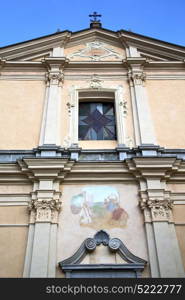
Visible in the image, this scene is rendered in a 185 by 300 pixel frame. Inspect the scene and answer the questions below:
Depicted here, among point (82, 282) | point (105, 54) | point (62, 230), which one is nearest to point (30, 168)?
point (62, 230)

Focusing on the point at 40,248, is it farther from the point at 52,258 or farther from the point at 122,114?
the point at 122,114

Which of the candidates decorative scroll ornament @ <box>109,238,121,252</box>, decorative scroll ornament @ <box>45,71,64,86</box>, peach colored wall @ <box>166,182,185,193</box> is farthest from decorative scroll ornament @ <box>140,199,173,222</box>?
decorative scroll ornament @ <box>45,71,64,86</box>

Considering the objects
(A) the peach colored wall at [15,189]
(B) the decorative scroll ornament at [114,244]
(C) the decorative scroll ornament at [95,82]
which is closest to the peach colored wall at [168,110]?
(C) the decorative scroll ornament at [95,82]

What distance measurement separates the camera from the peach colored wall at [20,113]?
998 cm

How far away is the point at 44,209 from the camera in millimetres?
8141

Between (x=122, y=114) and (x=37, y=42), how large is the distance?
16.9 feet

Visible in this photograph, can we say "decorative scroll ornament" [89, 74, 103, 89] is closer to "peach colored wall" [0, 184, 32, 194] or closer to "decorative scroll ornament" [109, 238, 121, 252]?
"peach colored wall" [0, 184, 32, 194]

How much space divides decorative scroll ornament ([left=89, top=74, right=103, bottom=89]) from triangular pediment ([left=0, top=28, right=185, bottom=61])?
1.24 metres

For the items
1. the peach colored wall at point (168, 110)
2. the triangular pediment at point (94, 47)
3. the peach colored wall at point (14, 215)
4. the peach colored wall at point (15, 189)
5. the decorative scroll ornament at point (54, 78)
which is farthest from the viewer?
the triangular pediment at point (94, 47)

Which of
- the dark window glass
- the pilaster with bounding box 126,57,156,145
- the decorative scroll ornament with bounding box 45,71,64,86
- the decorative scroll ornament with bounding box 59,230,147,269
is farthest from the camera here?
the decorative scroll ornament with bounding box 45,71,64,86

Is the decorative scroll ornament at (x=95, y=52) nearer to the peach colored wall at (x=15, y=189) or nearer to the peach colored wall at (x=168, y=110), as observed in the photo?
the peach colored wall at (x=168, y=110)

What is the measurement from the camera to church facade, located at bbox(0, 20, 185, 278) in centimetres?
763

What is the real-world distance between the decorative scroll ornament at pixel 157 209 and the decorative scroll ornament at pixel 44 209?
2200 millimetres

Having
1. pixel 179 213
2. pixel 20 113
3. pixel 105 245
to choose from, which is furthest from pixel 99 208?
pixel 20 113
